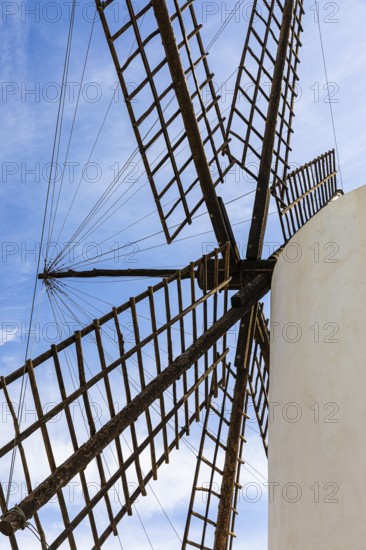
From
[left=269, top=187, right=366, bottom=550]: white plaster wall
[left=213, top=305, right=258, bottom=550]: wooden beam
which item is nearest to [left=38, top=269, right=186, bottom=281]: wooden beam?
[left=213, top=305, right=258, bottom=550]: wooden beam

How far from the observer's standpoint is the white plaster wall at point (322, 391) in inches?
84.3

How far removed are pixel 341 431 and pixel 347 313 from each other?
1.37ft

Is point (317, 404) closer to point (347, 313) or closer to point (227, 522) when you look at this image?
point (347, 313)

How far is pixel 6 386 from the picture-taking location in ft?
8.37

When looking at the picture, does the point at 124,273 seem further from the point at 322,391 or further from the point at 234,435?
the point at 322,391

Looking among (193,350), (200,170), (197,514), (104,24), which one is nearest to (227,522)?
(197,514)

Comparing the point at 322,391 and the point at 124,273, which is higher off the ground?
the point at 124,273

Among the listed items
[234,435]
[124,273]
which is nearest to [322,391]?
[234,435]

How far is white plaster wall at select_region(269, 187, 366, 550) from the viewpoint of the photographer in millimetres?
2141

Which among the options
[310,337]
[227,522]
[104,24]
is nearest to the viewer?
[310,337]

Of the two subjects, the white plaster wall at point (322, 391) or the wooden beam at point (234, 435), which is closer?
the white plaster wall at point (322, 391)

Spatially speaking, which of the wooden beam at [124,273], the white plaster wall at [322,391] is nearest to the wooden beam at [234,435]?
the wooden beam at [124,273]

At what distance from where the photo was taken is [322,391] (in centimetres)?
237

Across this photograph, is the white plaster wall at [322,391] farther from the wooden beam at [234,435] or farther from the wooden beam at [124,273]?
the wooden beam at [124,273]
